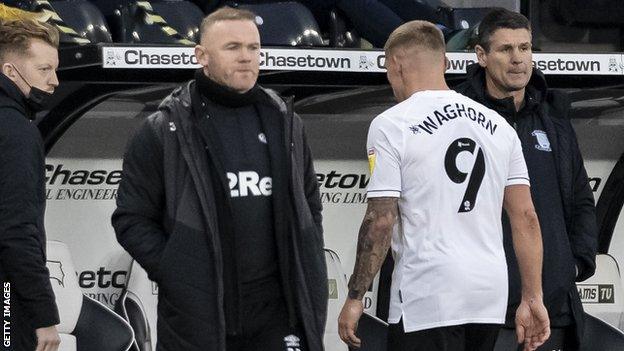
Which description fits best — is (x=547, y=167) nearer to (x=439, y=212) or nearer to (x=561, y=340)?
(x=561, y=340)

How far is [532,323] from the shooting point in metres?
4.31

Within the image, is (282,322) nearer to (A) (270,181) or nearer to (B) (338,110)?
(A) (270,181)

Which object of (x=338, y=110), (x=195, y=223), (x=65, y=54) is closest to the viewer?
(x=195, y=223)

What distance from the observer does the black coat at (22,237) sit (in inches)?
149

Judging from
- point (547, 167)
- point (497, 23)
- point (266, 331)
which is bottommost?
point (266, 331)

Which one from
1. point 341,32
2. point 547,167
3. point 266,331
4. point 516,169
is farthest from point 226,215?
point 341,32

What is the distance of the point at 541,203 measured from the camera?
15.3 ft

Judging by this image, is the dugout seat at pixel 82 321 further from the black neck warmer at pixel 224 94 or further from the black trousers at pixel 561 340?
the black neck warmer at pixel 224 94

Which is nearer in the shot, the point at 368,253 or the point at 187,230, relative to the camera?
the point at 187,230

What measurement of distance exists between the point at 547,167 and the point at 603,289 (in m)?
2.08

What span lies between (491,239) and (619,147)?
2.85 meters

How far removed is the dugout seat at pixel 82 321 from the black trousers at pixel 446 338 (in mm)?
1690

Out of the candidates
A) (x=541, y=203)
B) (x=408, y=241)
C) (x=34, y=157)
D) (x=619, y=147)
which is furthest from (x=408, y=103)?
(x=619, y=147)

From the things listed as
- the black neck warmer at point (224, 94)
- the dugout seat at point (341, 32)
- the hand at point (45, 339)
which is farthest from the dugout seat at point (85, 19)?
the hand at point (45, 339)
